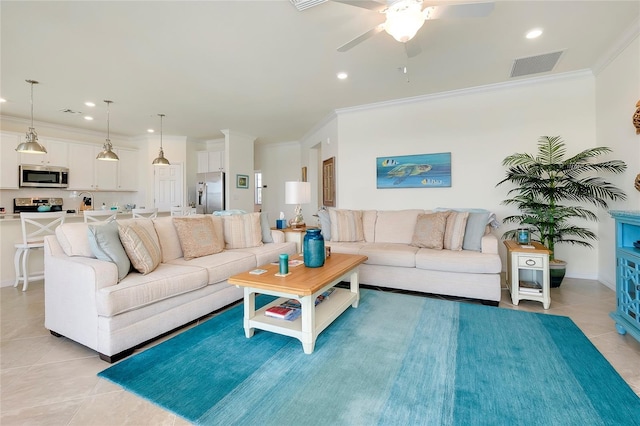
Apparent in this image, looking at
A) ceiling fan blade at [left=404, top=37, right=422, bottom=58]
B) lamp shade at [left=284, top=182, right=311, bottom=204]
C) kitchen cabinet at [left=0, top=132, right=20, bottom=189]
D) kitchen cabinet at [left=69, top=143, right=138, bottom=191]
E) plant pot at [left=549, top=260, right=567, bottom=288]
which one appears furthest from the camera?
kitchen cabinet at [left=69, top=143, right=138, bottom=191]

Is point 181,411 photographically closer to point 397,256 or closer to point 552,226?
point 397,256

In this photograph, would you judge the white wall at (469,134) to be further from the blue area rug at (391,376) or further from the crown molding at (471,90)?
the blue area rug at (391,376)

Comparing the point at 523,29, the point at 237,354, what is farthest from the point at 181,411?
the point at 523,29

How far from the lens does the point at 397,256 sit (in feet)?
10.7

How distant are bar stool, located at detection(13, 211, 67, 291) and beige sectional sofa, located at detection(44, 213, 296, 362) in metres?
1.73

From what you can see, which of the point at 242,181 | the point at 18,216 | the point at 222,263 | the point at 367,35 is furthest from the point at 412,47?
the point at 18,216

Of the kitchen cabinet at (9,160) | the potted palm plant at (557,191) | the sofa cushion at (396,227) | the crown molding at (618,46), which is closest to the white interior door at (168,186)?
the kitchen cabinet at (9,160)

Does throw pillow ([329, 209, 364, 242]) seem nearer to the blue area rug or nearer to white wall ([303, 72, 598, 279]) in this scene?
white wall ([303, 72, 598, 279])

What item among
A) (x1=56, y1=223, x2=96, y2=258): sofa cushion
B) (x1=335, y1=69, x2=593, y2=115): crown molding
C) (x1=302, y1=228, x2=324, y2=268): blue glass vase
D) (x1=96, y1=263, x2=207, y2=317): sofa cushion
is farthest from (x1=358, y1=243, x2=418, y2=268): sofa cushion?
(x1=56, y1=223, x2=96, y2=258): sofa cushion

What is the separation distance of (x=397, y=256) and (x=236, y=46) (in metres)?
2.79

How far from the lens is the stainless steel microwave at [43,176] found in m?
4.94

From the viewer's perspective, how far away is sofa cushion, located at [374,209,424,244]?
3.85m

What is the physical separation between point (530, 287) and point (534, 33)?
8.10ft

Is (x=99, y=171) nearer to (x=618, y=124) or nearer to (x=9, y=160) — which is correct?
(x=9, y=160)
